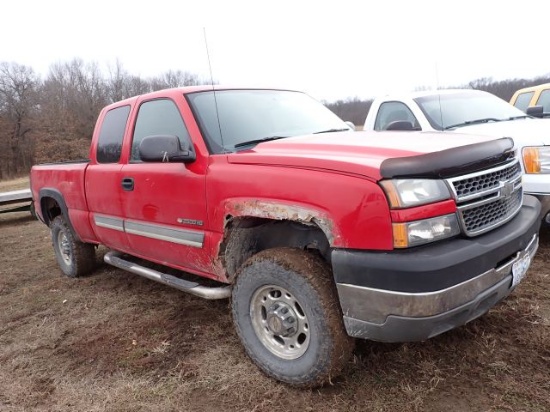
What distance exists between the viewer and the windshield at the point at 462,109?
5.41 meters

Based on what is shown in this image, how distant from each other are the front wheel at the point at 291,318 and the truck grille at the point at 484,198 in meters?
0.79

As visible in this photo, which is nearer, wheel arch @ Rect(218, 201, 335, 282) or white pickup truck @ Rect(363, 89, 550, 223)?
wheel arch @ Rect(218, 201, 335, 282)

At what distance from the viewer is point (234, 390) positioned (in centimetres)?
264

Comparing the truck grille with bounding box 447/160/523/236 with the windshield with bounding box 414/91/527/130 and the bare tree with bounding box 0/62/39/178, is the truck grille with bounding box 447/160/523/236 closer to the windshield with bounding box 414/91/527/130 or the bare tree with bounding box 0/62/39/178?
the windshield with bounding box 414/91/527/130

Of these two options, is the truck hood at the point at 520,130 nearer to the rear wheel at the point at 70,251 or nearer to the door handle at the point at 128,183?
the door handle at the point at 128,183

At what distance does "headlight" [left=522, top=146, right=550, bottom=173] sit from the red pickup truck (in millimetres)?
1493

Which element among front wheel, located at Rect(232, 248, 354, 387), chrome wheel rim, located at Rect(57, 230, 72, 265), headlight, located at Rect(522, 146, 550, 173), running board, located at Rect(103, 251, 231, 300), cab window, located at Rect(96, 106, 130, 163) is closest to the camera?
front wheel, located at Rect(232, 248, 354, 387)

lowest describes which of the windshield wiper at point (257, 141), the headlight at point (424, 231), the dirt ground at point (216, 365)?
the dirt ground at point (216, 365)

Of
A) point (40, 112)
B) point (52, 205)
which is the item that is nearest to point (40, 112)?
point (40, 112)

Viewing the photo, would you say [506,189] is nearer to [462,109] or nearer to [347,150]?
[347,150]

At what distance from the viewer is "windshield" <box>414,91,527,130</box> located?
541 cm

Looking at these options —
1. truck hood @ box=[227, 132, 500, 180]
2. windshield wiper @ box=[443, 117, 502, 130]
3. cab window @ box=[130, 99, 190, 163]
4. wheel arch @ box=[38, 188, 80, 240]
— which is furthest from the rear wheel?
windshield wiper @ box=[443, 117, 502, 130]

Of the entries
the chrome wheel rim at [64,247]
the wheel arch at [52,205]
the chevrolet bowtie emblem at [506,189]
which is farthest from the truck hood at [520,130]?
the chrome wheel rim at [64,247]

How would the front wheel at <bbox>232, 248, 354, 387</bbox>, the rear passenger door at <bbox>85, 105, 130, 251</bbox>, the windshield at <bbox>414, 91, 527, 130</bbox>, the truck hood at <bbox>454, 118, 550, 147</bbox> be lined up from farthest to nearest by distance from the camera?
the windshield at <bbox>414, 91, 527, 130</bbox> → the truck hood at <bbox>454, 118, 550, 147</bbox> → the rear passenger door at <bbox>85, 105, 130, 251</bbox> → the front wheel at <bbox>232, 248, 354, 387</bbox>
